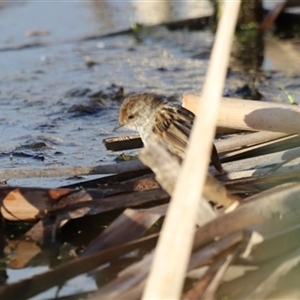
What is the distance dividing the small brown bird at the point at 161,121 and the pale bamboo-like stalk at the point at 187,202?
2.15 metres

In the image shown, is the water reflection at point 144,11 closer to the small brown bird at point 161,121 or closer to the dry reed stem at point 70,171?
the small brown bird at point 161,121

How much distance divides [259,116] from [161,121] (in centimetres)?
80

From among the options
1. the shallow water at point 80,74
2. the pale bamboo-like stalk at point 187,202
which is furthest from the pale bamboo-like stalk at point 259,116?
the pale bamboo-like stalk at point 187,202

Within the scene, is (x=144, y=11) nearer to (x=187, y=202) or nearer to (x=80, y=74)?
(x=80, y=74)

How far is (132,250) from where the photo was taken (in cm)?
423

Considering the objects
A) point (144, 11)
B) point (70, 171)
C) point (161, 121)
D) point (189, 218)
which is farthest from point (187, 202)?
point (144, 11)

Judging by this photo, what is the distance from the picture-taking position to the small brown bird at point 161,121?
18.6 feet

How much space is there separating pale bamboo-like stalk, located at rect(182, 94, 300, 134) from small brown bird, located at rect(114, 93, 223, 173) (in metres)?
0.25

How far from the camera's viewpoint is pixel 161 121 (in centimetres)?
598

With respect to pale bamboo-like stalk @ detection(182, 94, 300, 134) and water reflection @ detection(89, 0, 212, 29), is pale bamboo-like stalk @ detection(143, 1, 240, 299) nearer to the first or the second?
pale bamboo-like stalk @ detection(182, 94, 300, 134)

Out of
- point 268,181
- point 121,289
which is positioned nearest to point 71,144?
point 268,181

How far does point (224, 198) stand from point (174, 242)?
120 centimetres

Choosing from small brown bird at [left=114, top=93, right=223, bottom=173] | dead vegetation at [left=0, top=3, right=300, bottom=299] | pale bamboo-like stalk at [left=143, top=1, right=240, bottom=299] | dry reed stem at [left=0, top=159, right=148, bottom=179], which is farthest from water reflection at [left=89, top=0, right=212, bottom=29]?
pale bamboo-like stalk at [left=143, top=1, right=240, bottom=299]

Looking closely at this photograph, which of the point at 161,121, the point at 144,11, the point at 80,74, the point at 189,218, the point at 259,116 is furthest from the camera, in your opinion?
the point at 144,11
